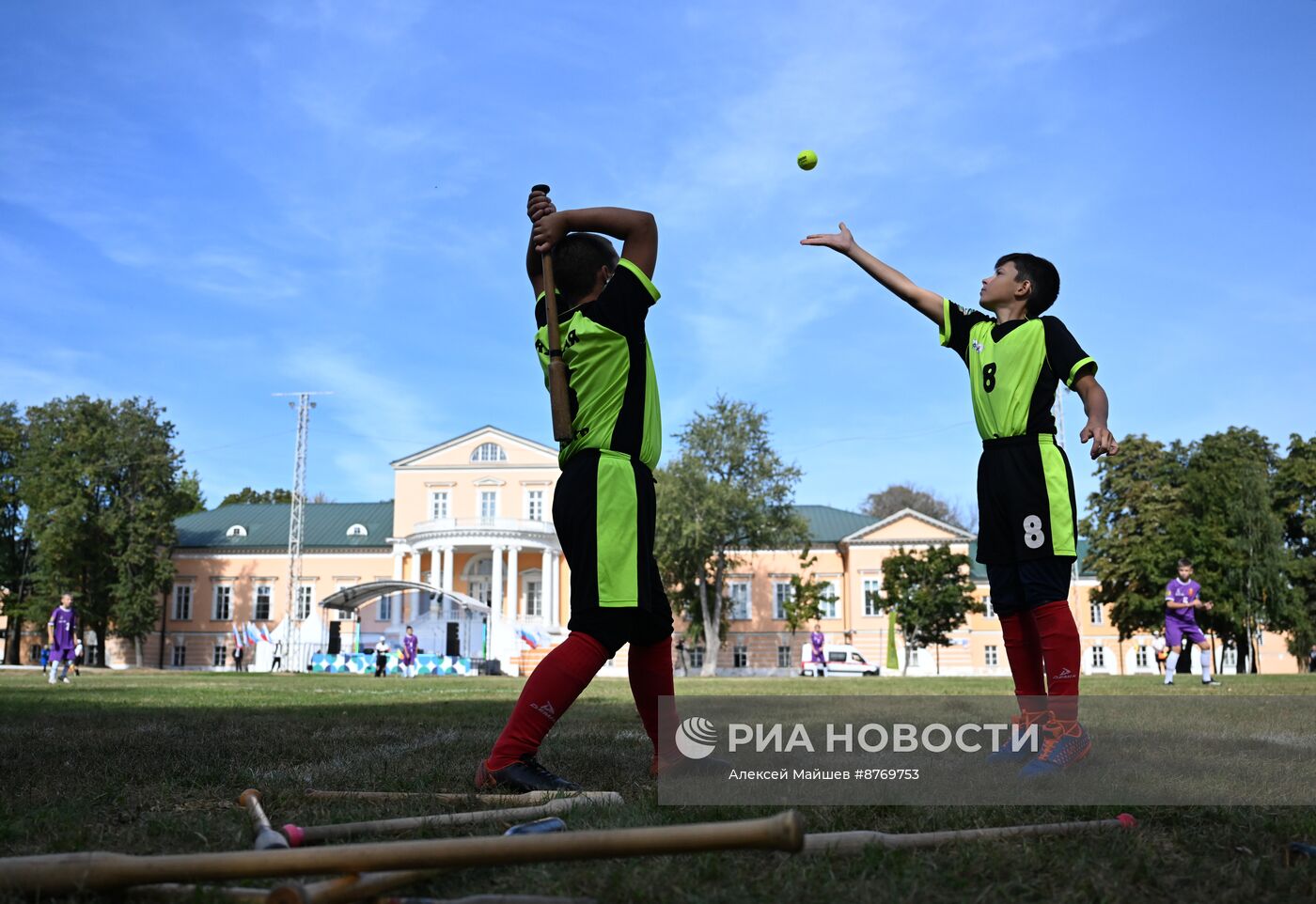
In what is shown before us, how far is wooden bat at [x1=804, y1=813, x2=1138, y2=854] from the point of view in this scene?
2557mm

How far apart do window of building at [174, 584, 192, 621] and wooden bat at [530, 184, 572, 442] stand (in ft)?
240

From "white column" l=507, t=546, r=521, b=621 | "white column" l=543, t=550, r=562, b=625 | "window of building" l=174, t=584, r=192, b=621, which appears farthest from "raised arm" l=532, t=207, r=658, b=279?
"window of building" l=174, t=584, r=192, b=621

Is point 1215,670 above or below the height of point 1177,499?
below

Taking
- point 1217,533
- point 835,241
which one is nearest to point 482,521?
point 1217,533

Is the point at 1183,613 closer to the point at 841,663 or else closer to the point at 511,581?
the point at 841,663

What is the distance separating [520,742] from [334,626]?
5040 cm

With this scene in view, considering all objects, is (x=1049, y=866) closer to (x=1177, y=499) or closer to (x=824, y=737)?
(x=824, y=737)

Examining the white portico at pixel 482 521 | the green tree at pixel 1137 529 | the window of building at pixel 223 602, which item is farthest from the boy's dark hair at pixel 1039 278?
the window of building at pixel 223 602

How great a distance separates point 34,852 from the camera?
268cm

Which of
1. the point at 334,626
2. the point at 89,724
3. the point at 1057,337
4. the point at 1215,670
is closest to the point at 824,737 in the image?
the point at 1057,337

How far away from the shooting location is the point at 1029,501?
4.78m

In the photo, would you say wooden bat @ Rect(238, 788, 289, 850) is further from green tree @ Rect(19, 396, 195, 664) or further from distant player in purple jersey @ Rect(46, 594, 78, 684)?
green tree @ Rect(19, 396, 195, 664)

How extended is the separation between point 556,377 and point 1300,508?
59399 millimetres

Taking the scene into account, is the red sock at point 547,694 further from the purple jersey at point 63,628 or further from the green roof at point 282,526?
the green roof at point 282,526
